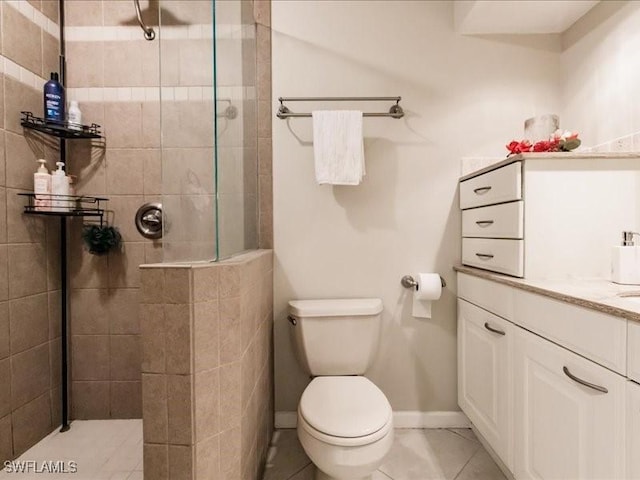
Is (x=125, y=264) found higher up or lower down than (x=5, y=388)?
higher up

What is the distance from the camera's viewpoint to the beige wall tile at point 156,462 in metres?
0.93

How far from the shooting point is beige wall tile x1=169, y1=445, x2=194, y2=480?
3.02ft

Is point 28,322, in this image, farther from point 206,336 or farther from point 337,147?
point 337,147

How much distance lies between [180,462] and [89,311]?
4.33 ft

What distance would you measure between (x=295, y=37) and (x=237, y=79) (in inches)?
25.5

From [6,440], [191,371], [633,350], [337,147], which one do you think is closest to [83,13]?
[337,147]

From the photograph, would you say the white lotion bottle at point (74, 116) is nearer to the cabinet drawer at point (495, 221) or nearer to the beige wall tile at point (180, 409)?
the beige wall tile at point (180, 409)

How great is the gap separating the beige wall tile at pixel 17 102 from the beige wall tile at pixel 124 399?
4.58 feet

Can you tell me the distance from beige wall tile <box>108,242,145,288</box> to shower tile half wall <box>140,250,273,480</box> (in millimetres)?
1087

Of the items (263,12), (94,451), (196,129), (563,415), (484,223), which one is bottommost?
(94,451)

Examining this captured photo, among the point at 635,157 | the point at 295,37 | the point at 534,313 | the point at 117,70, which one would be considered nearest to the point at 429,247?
the point at 534,313

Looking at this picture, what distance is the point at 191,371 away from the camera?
0.93 m

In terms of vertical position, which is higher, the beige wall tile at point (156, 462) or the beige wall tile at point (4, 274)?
the beige wall tile at point (4, 274)

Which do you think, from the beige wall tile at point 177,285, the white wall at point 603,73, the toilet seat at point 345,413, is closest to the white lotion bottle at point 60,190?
the beige wall tile at point 177,285
